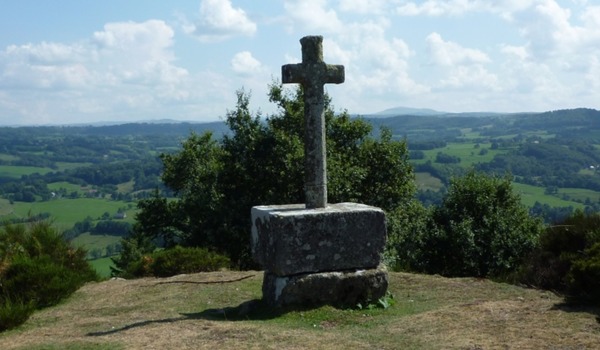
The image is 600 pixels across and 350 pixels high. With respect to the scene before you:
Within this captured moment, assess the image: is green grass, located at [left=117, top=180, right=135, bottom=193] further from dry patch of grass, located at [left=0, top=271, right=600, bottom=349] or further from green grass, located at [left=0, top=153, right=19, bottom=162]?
dry patch of grass, located at [left=0, top=271, right=600, bottom=349]

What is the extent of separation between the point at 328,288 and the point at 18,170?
143m

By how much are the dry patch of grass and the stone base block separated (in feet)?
0.66

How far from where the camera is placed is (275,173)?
922 inches

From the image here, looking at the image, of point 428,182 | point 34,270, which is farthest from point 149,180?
point 34,270

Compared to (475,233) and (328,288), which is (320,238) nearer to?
(328,288)

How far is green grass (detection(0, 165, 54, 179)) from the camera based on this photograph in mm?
132000

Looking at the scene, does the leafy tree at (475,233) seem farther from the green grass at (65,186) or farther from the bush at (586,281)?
the green grass at (65,186)

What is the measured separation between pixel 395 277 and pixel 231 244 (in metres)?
11.4

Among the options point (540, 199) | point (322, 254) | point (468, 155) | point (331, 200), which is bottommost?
point (540, 199)

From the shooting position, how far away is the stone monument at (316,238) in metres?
10.4

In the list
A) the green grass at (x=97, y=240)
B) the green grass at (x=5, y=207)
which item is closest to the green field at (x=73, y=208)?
the green grass at (x=5, y=207)

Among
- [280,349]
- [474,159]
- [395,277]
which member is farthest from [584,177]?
[280,349]

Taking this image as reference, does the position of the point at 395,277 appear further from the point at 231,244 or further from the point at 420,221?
the point at 231,244

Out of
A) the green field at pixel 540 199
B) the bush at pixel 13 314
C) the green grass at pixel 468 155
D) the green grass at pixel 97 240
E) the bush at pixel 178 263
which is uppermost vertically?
the bush at pixel 13 314
